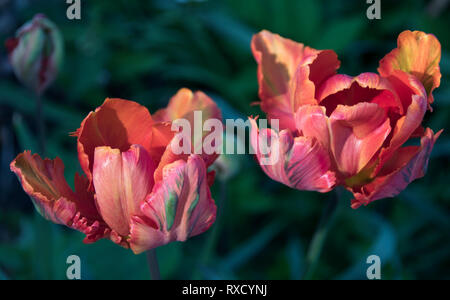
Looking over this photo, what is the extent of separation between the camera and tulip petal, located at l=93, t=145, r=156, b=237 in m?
0.45

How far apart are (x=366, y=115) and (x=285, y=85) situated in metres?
0.13

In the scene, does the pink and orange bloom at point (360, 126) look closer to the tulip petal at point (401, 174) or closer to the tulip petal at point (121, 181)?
the tulip petal at point (401, 174)

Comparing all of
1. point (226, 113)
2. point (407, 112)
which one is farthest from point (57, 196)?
point (226, 113)

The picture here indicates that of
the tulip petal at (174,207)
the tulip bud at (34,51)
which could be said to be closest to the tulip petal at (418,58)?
the tulip petal at (174,207)

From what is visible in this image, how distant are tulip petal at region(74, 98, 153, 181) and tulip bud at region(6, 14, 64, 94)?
28 centimetres

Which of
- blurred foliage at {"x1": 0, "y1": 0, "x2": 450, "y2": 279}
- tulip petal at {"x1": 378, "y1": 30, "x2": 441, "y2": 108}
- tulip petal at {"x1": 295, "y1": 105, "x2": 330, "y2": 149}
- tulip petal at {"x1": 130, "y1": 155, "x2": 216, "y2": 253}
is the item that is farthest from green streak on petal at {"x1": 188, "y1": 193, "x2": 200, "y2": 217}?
blurred foliage at {"x1": 0, "y1": 0, "x2": 450, "y2": 279}

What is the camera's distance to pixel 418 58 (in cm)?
51

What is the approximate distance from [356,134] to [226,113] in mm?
540

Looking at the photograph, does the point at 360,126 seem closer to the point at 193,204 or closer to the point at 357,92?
the point at 357,92

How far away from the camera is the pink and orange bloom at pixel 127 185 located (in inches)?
17.6

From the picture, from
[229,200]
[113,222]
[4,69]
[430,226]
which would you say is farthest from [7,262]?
[430,226]

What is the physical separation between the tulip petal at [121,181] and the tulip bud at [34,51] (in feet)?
1.12

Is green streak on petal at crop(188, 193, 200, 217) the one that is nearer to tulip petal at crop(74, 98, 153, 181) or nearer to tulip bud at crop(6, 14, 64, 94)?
tulip petal at crop(74, 98, 153, 181)
